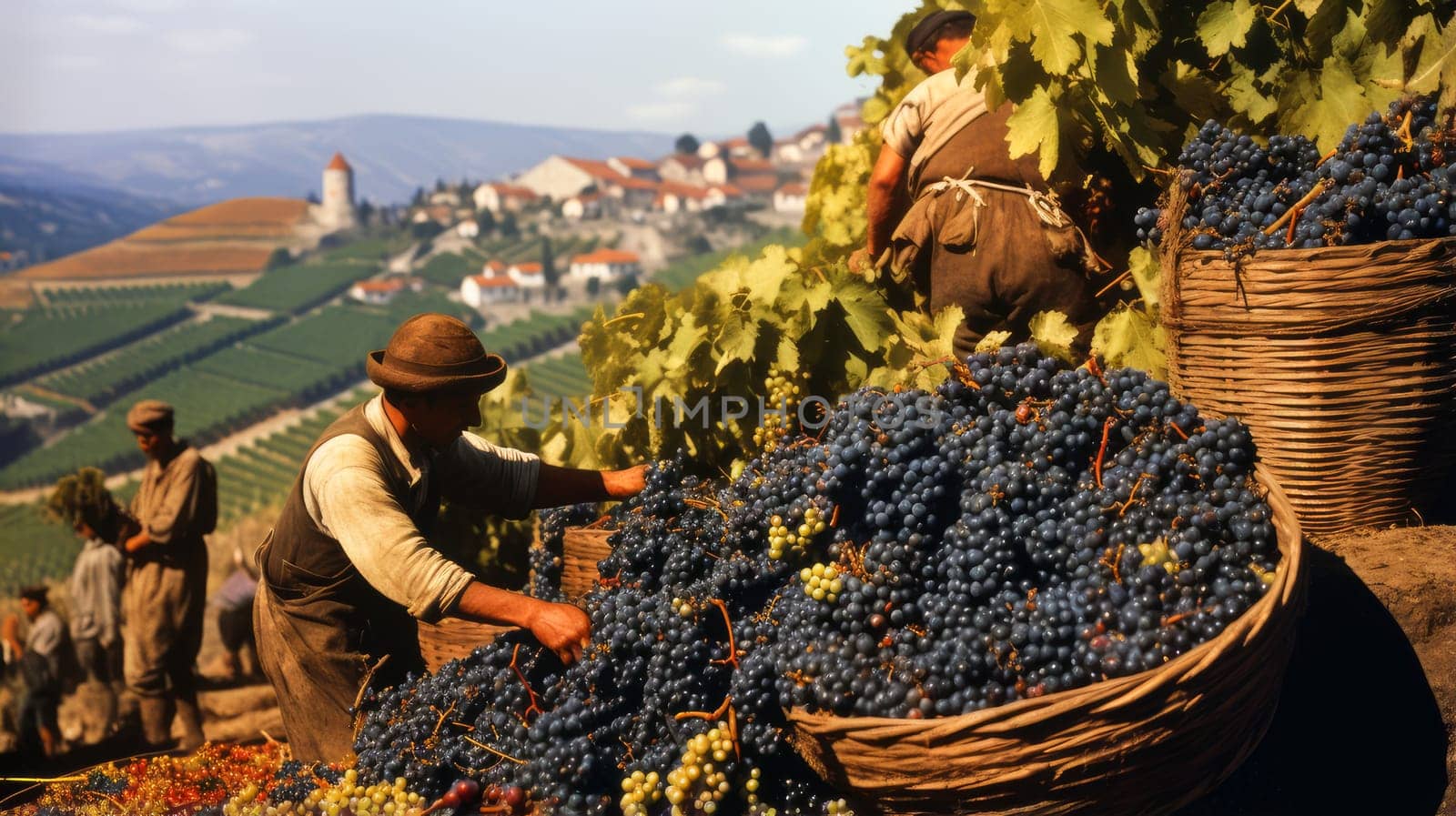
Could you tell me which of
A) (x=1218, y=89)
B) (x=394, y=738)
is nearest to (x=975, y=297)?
(x=1218, y=89)

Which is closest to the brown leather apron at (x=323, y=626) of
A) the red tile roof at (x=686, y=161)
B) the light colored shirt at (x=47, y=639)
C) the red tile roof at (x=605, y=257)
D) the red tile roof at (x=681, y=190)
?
the light colored shirt at (x=47, y=639)

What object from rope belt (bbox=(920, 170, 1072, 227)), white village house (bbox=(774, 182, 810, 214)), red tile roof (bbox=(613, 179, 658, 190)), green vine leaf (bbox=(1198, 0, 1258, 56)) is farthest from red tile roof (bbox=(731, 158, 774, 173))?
green vine leaf (bbox=(1198, 0, 1258, 56))

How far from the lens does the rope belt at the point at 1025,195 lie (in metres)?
3.45

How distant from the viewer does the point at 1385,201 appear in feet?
8.68

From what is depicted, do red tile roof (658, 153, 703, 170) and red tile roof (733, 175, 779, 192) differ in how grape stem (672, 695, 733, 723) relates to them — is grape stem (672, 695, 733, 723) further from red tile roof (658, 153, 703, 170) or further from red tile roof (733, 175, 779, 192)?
red tile roof (658, 153, 703, 170)

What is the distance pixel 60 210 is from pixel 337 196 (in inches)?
1584

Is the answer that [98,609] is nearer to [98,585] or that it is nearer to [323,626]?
[98,585]

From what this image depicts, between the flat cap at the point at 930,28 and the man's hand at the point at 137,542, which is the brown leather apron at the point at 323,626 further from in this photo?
the man's hand at the point at 137,542

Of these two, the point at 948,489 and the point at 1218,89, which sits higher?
the point at 1218,89

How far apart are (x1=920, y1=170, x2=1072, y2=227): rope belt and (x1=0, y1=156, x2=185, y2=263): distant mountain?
428 ft

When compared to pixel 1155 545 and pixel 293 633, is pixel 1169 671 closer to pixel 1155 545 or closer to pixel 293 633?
pixel 1155 545

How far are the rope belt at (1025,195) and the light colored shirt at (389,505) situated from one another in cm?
174

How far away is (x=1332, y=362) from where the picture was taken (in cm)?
273

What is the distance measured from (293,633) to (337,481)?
641mm
